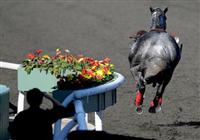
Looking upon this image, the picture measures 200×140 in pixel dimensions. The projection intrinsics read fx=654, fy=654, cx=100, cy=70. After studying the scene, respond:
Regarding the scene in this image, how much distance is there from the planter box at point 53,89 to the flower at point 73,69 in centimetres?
10

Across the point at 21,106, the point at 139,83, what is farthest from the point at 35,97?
the point at 21,106

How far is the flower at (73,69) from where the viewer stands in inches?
404

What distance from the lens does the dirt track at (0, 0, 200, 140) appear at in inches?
576

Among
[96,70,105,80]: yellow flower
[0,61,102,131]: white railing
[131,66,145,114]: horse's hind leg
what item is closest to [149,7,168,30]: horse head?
[131,66,145,114]: horse's hind leg

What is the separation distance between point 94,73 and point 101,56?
39.8ft

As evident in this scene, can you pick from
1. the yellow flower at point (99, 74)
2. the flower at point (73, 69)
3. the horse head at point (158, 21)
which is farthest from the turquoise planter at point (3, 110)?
the horse head at point (158, 21)

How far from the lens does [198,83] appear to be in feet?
62.4

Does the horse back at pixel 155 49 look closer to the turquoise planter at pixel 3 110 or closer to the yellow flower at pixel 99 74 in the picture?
the yellow flower at pixel 99 74

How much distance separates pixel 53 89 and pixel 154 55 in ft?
5.68

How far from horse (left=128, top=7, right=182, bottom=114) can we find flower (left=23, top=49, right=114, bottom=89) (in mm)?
542

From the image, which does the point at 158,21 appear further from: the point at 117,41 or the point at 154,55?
the point at 117,41

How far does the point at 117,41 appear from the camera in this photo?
2550 centimetres

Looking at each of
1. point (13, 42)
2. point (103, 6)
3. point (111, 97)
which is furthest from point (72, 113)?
point (103, 6)

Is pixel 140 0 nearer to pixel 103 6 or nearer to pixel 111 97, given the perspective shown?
pixel 103 6
